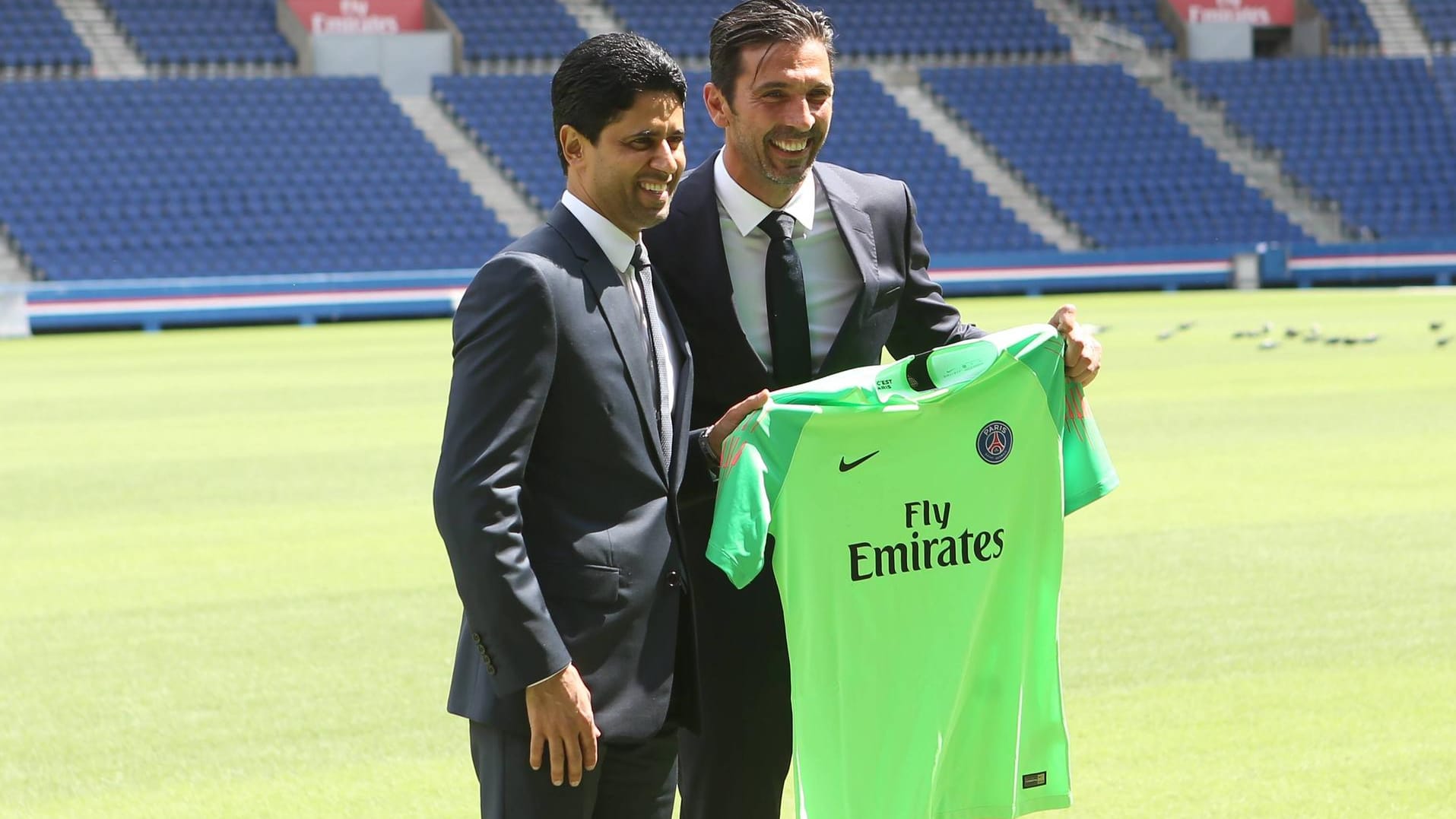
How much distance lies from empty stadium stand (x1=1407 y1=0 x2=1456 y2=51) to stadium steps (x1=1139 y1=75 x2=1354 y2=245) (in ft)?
23.4

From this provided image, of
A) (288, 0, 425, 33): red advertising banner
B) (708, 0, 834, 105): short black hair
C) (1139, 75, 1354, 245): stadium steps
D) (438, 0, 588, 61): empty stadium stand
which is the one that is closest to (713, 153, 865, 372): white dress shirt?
(708, 0, 834, 105): short black hair

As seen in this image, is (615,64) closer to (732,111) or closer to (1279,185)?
(732,111)

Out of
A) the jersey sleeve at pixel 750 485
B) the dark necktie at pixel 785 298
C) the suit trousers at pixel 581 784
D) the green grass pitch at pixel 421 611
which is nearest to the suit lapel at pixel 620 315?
the jersey sleeve at pixel 750 485

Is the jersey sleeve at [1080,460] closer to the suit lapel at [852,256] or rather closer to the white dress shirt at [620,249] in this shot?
A: the suit lapel at [852,256]

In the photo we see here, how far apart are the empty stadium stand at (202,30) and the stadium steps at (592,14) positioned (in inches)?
247

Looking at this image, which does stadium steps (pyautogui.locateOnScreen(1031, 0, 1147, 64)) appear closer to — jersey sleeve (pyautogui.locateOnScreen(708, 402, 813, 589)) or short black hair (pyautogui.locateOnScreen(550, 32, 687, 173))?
jersey sleeve (pyautogui.locateOnScreen(708, 402, 813, 589))

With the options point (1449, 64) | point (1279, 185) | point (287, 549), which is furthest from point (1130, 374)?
point (1449, 64)

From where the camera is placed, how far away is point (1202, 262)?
32.4 meters

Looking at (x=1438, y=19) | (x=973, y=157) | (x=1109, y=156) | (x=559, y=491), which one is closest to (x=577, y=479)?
(x=559, y=491)

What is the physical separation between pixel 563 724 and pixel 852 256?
4.16 ft

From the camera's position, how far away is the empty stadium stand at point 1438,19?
1639 inches

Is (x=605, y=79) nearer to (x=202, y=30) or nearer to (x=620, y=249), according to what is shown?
(x=620, y=249)

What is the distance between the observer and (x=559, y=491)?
289 centimetres

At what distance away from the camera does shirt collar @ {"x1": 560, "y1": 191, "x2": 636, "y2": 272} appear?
2951mm
